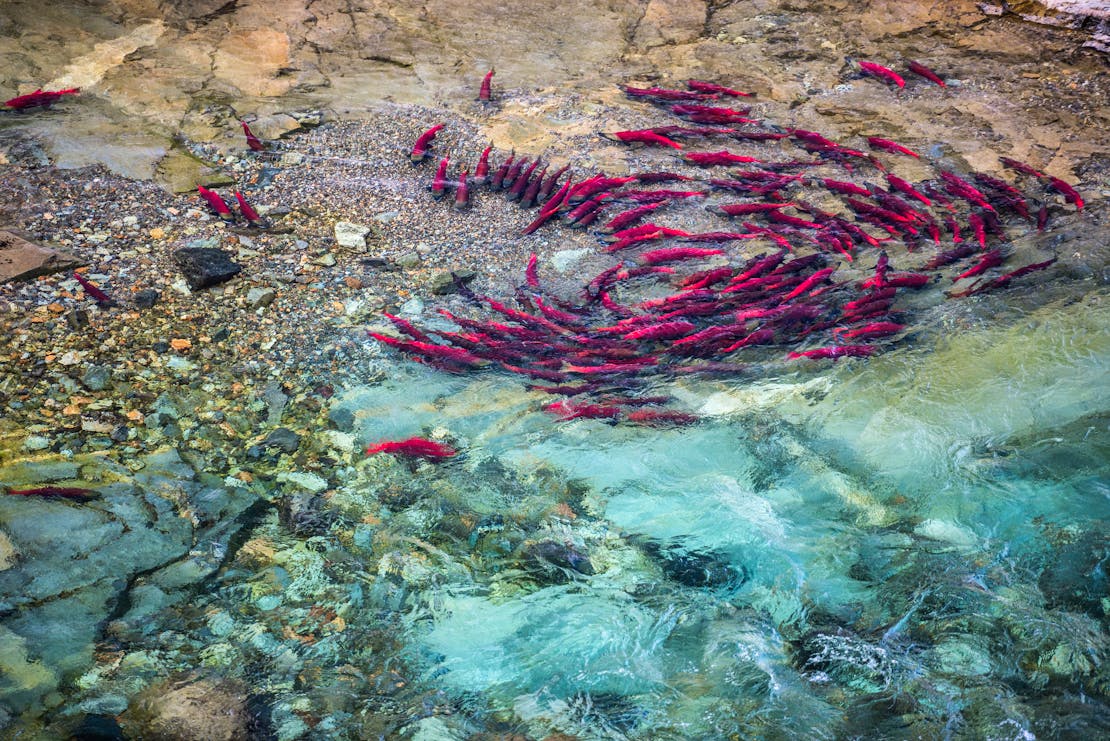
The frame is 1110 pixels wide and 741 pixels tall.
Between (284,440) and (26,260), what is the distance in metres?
2.60

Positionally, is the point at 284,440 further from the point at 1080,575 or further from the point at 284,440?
the point at 1080,575

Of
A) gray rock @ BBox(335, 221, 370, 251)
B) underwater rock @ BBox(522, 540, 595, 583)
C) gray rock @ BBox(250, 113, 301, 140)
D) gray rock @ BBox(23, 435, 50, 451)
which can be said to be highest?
gray rock @ BBox(250, 113, 301, 140)

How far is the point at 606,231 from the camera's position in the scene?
6.98 meters

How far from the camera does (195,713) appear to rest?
3.38 metres

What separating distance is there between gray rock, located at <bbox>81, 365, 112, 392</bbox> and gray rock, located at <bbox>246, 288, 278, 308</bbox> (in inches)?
43.2

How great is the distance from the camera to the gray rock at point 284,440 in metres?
4.96

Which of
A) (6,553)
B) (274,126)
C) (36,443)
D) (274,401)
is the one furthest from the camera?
(274,126)

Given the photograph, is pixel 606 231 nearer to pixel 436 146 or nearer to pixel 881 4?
pixel 436 146

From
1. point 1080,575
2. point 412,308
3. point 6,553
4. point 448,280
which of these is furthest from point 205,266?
point 1080,575

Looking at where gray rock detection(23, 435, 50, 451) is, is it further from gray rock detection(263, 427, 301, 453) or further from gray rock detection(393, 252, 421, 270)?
gray rock detection(393, 252, 421, 270)

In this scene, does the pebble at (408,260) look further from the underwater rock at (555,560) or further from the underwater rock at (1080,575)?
the underwater rock at (1080,575)

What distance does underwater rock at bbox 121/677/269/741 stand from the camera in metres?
3.32

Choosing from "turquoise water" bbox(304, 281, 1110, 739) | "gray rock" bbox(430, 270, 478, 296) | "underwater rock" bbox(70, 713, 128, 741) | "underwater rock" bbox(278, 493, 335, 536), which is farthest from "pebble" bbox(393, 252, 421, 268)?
"underwater rock" bbox(70, 713, 128, 741)

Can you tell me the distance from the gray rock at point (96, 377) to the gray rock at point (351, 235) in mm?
2076
